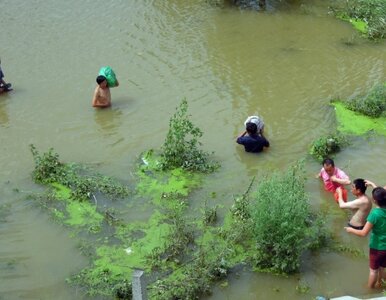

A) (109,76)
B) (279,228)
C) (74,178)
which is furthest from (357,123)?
(74,178)

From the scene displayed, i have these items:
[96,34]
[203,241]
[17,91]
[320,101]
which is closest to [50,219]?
[203,241]

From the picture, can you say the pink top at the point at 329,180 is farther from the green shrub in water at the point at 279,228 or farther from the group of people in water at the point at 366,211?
the green shrub in water at the point at 279,228

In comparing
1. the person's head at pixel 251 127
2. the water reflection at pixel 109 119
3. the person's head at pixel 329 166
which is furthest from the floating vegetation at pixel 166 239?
the water reflection at pixel 109 119

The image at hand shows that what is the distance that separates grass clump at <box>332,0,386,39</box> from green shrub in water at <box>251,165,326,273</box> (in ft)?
26.4

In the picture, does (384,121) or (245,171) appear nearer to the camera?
(245,171)

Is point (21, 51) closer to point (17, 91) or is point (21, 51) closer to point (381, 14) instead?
point (17, 91)

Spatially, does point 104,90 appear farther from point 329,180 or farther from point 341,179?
point 341,179

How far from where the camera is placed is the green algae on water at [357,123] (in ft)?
31.1

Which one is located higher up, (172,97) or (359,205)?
(172,97)

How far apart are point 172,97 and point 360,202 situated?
469 cm

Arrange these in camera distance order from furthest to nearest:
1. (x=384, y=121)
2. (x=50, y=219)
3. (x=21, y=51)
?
(x=21, y=51), (x=384, y=121), (x=50, y=219)

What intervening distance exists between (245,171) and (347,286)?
106 inches

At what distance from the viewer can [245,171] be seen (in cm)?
855

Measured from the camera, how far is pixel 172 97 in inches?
417
